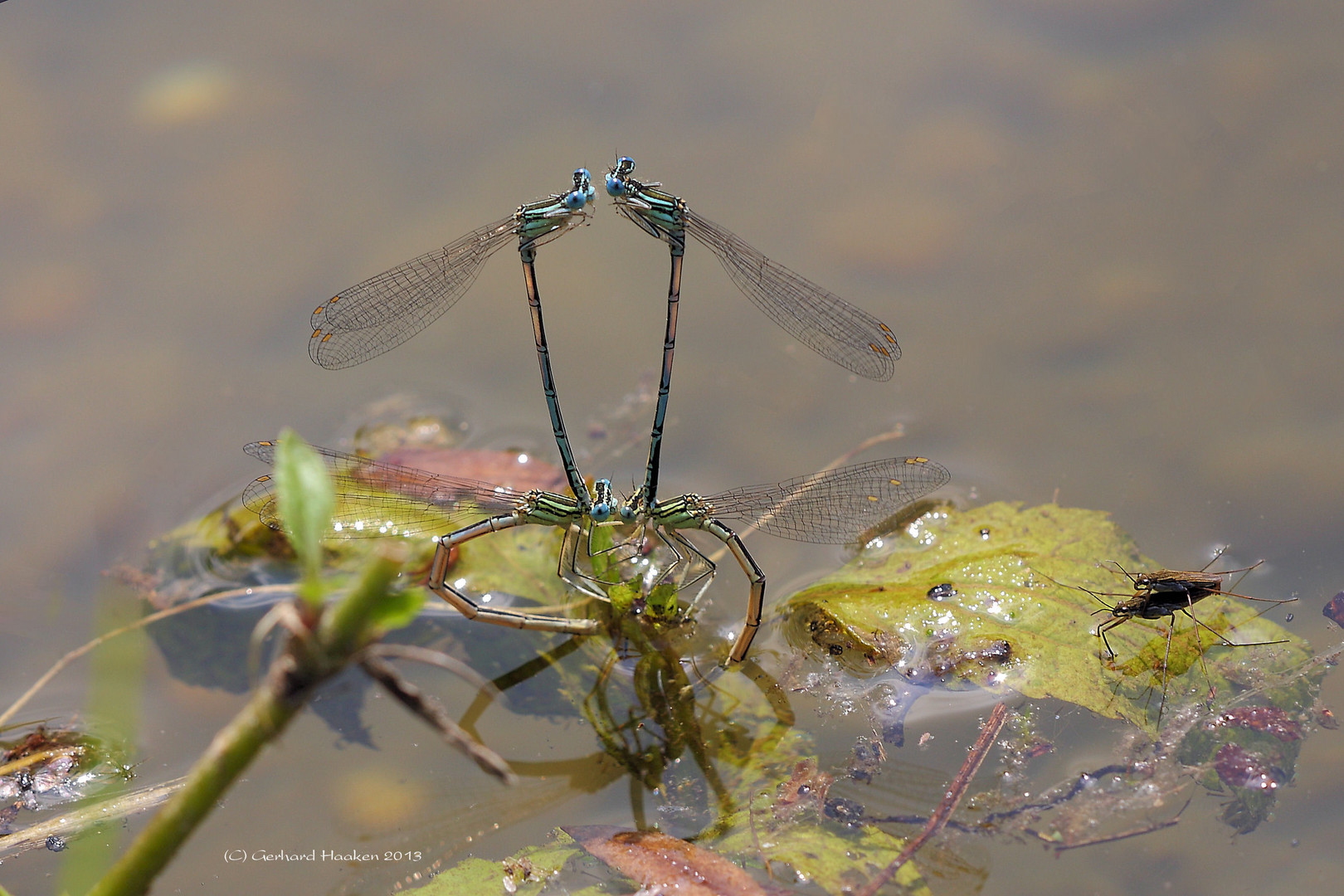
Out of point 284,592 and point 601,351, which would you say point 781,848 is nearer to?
point 284,592

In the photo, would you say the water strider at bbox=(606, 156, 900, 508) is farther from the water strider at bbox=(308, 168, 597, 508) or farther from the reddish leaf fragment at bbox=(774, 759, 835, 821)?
the reddish leaf fragment at bbox=(774, 759, 835, 821)

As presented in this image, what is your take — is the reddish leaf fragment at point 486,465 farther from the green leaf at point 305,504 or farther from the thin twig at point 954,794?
the green leaf at point 305,504

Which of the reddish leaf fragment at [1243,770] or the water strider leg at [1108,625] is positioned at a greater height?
the water strider leg at [1108,625]

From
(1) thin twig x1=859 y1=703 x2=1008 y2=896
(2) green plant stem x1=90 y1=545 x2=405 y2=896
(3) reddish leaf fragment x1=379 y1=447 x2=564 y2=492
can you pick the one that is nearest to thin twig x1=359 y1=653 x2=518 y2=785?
(2) green plant stem x1=90 y1=545 x2=405 y2=896

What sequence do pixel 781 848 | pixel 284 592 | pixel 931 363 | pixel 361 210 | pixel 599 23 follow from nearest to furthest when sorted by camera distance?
pixel 781 848 → pixel 284 592 → pixel 931 363 → pixel 361 210 → pixel 599 23

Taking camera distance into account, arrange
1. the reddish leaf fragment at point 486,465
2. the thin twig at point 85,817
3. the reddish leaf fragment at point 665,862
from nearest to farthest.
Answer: the reddish leaf fragment at point 665,862 < the thin twig at point 85,817 < the reddish leaf fragment at point 486,465

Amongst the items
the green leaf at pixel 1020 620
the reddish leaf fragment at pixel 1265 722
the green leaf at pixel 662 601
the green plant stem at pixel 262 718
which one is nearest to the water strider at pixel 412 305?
the green leaf at pixel 662 601

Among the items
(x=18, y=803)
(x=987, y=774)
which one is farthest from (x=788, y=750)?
(x=18, y=803)
